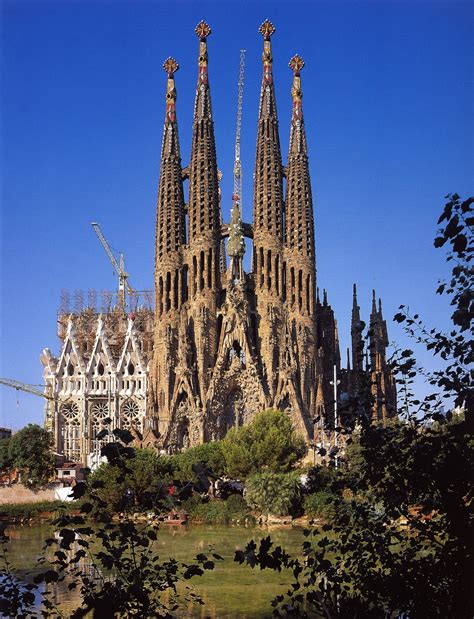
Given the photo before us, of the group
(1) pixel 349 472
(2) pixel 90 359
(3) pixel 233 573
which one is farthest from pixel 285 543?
(2) pixel 90 359

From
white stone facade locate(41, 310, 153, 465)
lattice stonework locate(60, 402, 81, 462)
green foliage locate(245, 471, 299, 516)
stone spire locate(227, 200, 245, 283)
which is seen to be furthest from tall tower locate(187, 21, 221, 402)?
green foliage locate(245, 471, 299, 516)

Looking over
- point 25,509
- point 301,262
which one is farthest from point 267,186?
point 25,509

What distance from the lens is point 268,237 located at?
2334 inches

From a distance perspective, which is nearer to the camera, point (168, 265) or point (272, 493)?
point (272, 493)

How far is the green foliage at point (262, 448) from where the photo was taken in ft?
142

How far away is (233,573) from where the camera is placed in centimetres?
2411

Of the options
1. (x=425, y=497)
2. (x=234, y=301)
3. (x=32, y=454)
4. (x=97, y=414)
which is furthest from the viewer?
(x=97, y=414)

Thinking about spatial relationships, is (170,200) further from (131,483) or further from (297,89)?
(131,483)

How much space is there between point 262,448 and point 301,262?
18852 mm

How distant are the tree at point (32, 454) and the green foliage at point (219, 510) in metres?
10.9

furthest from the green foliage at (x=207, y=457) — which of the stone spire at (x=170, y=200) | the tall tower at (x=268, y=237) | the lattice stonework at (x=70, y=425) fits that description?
the lattice stonework at (x=70, y=425)

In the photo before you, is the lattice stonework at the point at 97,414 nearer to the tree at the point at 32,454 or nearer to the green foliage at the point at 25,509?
the tree at the point at 32,454

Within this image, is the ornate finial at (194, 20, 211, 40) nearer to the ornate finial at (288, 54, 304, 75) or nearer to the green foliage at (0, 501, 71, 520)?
the ornate finial at (288, 54, 304, 75)

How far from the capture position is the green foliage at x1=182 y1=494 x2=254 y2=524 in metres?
39.4
